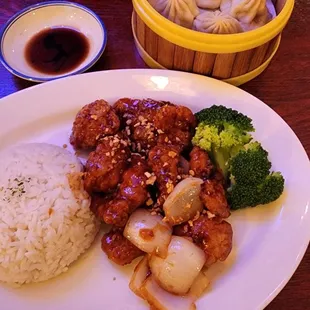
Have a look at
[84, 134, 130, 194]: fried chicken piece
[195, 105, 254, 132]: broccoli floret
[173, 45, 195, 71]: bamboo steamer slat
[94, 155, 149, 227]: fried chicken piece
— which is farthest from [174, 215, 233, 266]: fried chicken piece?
[173, 45, 195, 71]: bamboo steamer slat

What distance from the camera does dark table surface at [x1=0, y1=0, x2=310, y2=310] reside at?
122 inches

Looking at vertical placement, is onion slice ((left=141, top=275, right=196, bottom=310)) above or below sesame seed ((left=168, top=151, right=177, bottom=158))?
below

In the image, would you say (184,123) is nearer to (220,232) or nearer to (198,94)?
(198,94)

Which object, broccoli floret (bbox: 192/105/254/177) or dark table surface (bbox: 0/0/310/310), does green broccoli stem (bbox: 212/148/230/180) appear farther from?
dark table surface (bbox: 0/0/310/310)

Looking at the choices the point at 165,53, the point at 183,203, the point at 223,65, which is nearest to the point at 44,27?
the point at 165,53

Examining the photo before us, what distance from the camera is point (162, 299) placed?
216 cm

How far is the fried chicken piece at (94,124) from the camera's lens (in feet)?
8.43

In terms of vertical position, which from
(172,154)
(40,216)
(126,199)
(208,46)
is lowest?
(40,216)

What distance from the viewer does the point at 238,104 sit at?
2807 mm

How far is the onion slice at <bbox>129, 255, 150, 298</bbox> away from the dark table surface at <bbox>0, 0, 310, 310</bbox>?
1390mm

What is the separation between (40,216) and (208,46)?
146cm

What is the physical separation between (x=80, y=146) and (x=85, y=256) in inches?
26.7

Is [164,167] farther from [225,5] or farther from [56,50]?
[56,50]

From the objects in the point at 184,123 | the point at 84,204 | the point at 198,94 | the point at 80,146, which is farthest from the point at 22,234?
the point at 198,94
